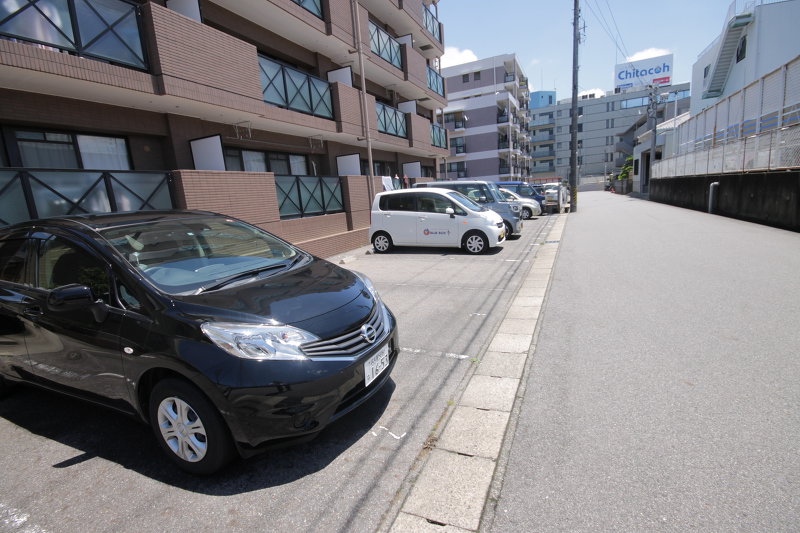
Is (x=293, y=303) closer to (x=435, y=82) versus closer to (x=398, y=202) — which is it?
(x=398, y=202)

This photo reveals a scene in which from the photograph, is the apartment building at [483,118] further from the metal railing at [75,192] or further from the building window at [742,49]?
the metal railing at [75,192]

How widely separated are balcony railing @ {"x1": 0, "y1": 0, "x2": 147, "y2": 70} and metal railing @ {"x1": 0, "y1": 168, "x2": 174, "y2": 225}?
174cm

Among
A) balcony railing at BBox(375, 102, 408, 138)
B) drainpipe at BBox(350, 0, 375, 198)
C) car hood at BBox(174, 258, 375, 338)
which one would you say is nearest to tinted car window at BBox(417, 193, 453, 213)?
drainpipe at BBox(350, 0, 375, 198)

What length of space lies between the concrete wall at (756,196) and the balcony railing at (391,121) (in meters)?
11.4

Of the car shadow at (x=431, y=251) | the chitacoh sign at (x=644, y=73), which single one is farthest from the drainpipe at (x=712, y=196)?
the chitacoh sign at (x=644, y=73)

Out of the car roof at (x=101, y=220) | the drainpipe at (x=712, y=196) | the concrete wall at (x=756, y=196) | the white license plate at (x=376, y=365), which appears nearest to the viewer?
the white license plate at (x=376, y=365)

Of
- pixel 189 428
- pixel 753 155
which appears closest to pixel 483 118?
pixel 753 155

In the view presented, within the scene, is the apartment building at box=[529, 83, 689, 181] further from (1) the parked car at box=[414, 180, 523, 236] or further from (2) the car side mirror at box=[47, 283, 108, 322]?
(2) the car side mirror at box=[47, 283, 108, 322]

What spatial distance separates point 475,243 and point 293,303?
23.9ft

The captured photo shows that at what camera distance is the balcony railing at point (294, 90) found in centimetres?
896

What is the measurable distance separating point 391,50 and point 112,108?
35.4 feet

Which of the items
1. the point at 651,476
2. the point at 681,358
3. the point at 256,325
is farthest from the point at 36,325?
the point at 681,358

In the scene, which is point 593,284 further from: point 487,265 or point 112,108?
point 112,108

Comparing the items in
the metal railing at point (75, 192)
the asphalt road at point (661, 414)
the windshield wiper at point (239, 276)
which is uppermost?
the metal railing at point (75, 192)
